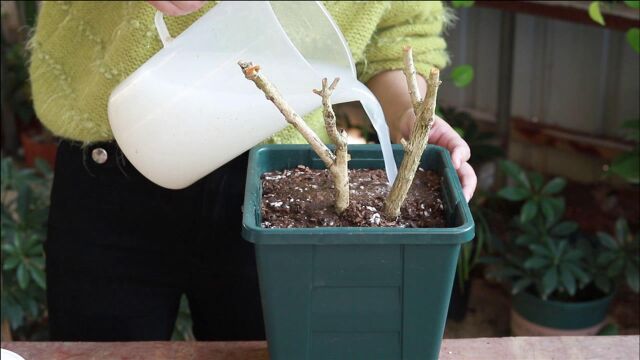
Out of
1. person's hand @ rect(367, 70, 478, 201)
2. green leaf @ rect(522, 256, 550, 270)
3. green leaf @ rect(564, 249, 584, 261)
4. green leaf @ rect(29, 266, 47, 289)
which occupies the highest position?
person's hand @ rect(367, 70, 478, 201)

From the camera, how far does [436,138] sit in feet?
3.01

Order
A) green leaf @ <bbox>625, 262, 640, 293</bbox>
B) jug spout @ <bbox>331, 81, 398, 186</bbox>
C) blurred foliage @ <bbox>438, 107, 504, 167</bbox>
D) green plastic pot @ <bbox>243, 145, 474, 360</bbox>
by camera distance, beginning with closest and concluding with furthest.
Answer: green plastic pot @ <bbox>243, 145, 474, 360</bbox>, jug spout @ <bbox>331, 81, 398, 186</bbox>, green leaf @ <bbox>625, 262, 640, 293</bbox>, blurred foliage @ <bbox>438, 107, 504, 167</bbox>

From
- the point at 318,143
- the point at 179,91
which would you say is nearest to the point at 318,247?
the point at 318,143

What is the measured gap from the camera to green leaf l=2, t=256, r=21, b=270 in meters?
1.79

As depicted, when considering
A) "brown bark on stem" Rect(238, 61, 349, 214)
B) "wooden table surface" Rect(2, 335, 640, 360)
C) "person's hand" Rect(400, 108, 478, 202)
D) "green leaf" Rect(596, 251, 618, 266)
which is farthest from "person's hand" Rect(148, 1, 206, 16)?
"green leaf" Rect(596, 251, 618, 266)

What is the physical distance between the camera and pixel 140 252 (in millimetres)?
1066

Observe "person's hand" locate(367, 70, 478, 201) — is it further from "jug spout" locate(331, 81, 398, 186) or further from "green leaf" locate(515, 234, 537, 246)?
"green leaf" locate(515, 234, 537, 246)

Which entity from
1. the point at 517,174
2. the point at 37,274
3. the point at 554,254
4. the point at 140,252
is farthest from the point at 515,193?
the point at 140,252

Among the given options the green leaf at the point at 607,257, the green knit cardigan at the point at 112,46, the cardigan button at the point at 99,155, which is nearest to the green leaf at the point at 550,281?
the green leaf at the point at 607,257

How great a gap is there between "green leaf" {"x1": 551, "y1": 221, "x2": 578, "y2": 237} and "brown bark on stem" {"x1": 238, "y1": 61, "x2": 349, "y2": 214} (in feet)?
4.71

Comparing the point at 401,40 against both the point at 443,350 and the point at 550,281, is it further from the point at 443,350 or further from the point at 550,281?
the point at 550,281

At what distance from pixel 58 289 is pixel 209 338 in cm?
20

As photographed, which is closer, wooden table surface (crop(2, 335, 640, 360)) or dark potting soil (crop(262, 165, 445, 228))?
dark potting soil (crop(262, 165, 445, 228))

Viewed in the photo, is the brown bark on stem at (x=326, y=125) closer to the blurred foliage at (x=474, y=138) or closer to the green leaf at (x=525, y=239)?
the green leaf at (x=525, y=239)
